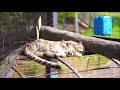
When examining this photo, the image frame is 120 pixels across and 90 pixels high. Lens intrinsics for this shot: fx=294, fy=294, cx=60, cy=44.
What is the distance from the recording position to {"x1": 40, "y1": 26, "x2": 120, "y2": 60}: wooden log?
8.23ft

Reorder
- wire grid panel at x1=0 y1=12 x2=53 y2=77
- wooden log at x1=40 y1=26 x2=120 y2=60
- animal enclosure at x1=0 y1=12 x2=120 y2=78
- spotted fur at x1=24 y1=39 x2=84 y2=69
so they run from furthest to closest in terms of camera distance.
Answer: wire grid panel at x1=0 y1=12 x2=53 y2=77
spotted fur at x1=24 y1=39 x2=84 y2=69
animal enclosure at x1=0 y1=12 x2=120 y2=78
wooden log at x1=40 y1=26 x2=120 y2=60

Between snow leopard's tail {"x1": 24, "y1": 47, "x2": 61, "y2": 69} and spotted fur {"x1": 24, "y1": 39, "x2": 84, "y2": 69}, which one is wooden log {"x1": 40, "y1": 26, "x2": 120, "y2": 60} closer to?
spotted fur {"x1": 24, "y1": 39, "x2": 84, "y2": 69}

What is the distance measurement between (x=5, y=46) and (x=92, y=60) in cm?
93

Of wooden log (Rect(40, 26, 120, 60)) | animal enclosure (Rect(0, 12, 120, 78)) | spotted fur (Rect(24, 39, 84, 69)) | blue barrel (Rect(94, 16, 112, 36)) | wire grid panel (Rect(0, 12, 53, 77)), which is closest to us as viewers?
wooden log (Rect(40, 26, 120, 60))

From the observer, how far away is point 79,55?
9.37ft

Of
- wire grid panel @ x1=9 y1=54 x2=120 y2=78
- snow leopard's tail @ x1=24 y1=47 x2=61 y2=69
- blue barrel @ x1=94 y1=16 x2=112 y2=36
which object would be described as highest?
blue barrel @ x1=94 y1=16 x2=112 y2=36

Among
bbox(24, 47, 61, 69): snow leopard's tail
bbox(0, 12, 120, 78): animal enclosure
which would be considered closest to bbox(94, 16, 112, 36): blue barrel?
bbox(0, 12, 120, 78): animal enclosure

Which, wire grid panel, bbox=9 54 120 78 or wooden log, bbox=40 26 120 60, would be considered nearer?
wooden log, bbox=40 26 120 60

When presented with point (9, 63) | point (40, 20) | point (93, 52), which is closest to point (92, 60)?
point (93, 52)

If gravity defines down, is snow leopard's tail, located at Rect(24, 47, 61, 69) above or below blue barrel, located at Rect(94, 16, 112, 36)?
below

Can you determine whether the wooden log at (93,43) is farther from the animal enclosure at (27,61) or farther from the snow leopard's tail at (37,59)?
the snow leopard's tail at (37,59)

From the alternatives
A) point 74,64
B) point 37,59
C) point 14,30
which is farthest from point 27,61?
point 14,30

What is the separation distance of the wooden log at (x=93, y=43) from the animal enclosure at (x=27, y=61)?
0.07m
